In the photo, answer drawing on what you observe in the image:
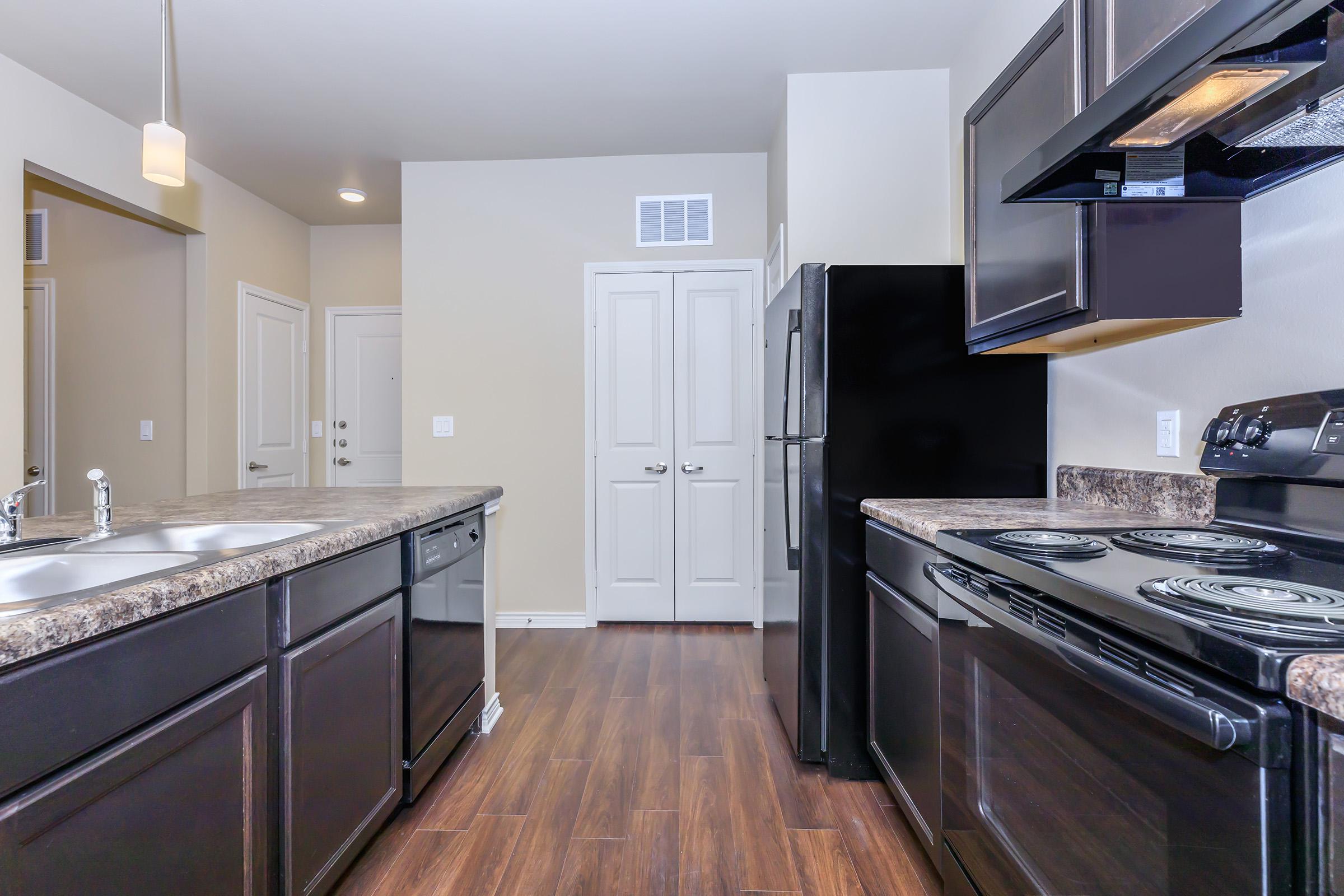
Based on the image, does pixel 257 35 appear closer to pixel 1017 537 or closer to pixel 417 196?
pixel 417 196

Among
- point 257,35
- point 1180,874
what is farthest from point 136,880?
point 257,35

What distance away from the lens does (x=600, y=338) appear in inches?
155

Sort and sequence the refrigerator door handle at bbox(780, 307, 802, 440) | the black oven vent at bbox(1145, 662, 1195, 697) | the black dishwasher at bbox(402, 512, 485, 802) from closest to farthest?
the black oven vent at bbox(1145, 662, 1195, 697) → the black dishwasher at bbox(402, 512, 485, 802) → the refrigerator door handle at bbox(780, 307, 802, 440)

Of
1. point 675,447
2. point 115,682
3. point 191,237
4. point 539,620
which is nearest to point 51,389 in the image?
point 191,237

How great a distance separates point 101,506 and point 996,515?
2.10 metres

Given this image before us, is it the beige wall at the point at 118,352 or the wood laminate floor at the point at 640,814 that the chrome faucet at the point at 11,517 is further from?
the beige wall at the point at 118,352

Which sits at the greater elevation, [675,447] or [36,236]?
[36,236]

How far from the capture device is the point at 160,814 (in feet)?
3.21

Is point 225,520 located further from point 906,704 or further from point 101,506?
point 906,704

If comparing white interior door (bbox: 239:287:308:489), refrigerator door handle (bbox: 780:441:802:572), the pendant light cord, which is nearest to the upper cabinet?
refrigerator door handle (bbox: 780:441:802:572)

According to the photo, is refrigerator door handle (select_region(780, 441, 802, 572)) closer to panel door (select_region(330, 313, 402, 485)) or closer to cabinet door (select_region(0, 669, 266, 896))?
cabinet door (select_region(0, 669, 266, 896))

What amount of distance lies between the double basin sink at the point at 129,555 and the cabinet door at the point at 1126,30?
6.09 feet

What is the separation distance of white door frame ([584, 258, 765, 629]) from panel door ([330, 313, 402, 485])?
179cm

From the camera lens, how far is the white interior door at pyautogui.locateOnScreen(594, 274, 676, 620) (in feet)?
12.9
